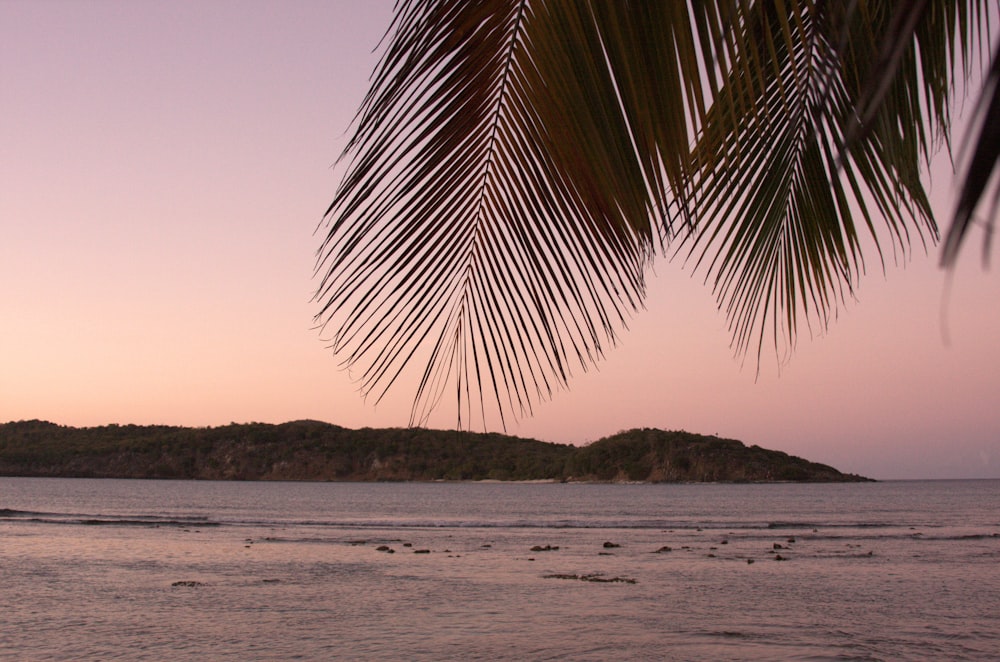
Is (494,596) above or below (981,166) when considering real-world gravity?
below

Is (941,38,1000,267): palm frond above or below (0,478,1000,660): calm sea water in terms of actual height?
above

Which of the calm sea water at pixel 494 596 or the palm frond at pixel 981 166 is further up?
the palm frond at pixel 981 166

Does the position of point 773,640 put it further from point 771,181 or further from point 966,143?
point 966,143

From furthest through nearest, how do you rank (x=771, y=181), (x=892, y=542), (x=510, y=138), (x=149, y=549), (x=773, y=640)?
1. (x=892, y=542)
2. (x=149, y=549)
3. (x=773, y=640)
4. (x=771, y=181)
5. (x=510, y=138)

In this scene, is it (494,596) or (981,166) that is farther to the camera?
(494,596)

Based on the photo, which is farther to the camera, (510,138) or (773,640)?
(773,640)

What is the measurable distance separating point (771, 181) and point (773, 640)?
17465 millimetres

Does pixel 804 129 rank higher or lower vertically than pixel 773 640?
higher

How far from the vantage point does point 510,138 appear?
161 centimetres

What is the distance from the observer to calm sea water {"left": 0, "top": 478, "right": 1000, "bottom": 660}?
56.1 feet

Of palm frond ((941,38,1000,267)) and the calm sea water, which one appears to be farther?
the calm sea water

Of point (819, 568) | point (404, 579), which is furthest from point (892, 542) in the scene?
point (404, 579)

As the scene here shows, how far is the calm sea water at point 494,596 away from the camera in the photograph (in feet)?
56.1

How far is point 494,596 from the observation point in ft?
78.1
